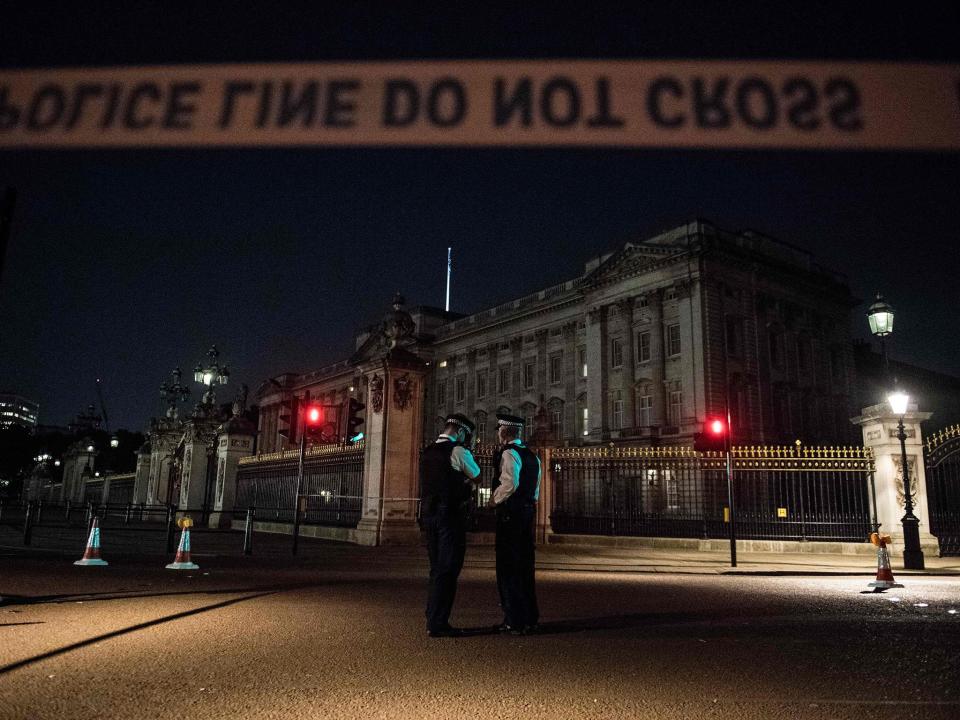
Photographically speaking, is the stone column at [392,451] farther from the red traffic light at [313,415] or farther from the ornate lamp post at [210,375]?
the ornate lamp post at [210,375]

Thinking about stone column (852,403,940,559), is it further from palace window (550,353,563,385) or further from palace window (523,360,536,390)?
palace window (523,360,536,390)

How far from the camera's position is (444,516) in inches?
241

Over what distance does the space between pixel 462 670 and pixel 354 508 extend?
12.6 m

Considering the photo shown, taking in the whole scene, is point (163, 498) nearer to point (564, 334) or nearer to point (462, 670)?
point (462, 670)

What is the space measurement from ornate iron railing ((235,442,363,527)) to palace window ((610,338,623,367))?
36261 millimetres

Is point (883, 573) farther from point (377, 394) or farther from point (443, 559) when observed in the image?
point (377, 394)

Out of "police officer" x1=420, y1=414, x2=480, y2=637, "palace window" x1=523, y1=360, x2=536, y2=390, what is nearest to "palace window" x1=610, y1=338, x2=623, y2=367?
"palace window" x1=523, y1=360, x2=536, y2=390

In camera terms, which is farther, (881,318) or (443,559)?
(881,318)

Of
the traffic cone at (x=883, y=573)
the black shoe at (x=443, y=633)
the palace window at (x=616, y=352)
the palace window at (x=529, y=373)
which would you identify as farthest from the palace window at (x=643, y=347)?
the black shoe at (x=443, y=633)

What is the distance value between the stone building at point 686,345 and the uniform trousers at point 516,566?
38.3 meters

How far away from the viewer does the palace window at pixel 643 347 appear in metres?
52.5

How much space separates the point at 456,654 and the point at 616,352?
5095 centimetres

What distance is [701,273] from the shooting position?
1900 inches

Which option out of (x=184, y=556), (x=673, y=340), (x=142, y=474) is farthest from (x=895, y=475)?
(x=673, y=340)
